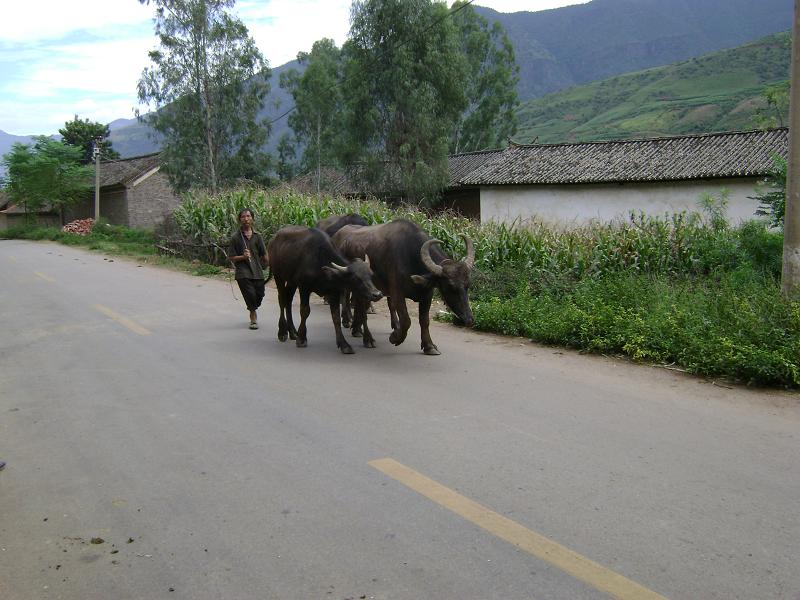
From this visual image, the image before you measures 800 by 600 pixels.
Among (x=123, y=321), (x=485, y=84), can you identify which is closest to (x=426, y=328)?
(x=123, y=321)

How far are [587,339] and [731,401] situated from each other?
7.69 feet

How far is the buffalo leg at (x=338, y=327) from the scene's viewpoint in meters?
8.50

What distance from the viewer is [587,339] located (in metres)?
8.53

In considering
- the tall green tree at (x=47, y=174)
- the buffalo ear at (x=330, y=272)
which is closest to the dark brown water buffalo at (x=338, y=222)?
the buffalo ear at (x=330, y=272)

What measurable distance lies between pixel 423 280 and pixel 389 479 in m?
3.83

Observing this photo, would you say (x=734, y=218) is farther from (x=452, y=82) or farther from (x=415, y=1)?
(x=415, y=1)

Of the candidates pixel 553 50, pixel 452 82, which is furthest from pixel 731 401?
pixel 553 50

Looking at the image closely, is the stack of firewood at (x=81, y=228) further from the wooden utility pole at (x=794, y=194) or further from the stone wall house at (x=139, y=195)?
the wooden utility pole at (x=794, y=194)

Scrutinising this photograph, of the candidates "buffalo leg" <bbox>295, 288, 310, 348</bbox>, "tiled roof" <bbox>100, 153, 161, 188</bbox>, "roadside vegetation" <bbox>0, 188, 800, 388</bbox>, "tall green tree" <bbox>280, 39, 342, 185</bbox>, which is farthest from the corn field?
"tiled roof" <bbox>100, 153, 161, 188</bbox>

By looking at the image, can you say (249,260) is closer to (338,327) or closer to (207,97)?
(338,327)

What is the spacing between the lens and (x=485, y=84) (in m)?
47.4

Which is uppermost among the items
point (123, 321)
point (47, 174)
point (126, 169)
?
point (126, 169)

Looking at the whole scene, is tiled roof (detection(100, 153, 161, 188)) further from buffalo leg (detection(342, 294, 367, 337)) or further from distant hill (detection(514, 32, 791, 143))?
buffalo leg (detection(342, 294, 367, 337))

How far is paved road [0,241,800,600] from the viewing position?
133 inches
